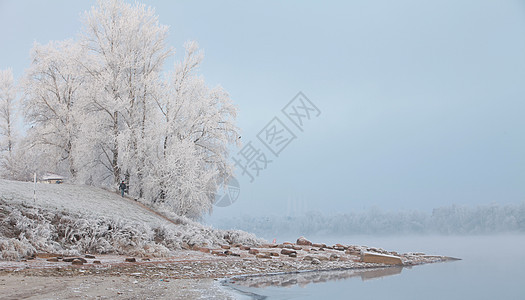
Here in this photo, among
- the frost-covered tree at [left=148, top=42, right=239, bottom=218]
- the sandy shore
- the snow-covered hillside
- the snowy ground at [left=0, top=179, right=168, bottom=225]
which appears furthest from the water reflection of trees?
the frost-covered tree at [left=148, top=42, right=239, bottom=218]

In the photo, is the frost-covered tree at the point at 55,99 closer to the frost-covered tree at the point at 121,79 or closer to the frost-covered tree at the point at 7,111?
the frost-covered tree at the point at 121,79

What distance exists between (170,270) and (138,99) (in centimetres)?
1889

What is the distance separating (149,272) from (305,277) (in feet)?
15.5

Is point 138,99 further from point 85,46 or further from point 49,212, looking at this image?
point 49,212

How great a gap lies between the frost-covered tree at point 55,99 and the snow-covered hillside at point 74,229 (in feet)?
27.1

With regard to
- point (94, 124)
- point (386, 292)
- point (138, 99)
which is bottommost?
point (386, 292)

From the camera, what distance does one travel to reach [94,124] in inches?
1072

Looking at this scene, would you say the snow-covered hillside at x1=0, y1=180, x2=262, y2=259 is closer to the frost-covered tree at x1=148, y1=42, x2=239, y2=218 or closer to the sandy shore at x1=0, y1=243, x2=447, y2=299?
the sandy shore at x1=0, y1=243, x2=447, y2=299

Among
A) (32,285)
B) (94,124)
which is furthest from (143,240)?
(94,124)

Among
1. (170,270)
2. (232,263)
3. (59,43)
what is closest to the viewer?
(170,270)

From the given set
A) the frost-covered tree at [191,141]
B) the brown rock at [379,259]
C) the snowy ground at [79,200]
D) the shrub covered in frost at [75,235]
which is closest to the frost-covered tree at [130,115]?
the frost-covered tree at [191,141]

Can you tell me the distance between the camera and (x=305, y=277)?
13172 mm

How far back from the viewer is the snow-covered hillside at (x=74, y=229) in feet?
47.9

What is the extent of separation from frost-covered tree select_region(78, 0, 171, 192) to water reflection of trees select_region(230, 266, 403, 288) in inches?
633
